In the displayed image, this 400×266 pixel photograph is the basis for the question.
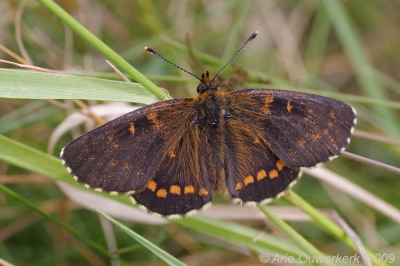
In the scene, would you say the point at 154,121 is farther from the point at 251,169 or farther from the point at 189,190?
the point at 251,169

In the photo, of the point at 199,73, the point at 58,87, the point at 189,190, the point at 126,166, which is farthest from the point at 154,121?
the point at 199,73

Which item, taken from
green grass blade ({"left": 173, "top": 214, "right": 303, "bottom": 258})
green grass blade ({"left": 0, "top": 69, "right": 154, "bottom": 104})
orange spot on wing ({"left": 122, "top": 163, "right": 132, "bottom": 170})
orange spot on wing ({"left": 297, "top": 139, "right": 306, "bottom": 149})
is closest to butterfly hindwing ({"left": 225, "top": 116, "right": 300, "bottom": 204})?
orange spot on wing ({"left": 297, "top": 139, "right": 306, "bottom": 149})

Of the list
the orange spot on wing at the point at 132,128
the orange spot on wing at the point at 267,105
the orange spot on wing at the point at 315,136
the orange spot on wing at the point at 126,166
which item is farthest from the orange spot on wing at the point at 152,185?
the orange spot on wing at the point at 315,136

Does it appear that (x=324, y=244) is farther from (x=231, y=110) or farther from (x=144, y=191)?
(x=144, y=191)

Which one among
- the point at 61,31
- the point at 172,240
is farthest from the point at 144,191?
the point at 61,31

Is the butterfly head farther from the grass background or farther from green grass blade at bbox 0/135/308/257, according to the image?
green grass blade at bbox 0/135/308/257

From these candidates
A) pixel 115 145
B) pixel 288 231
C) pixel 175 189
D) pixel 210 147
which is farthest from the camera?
pixel 210 147
